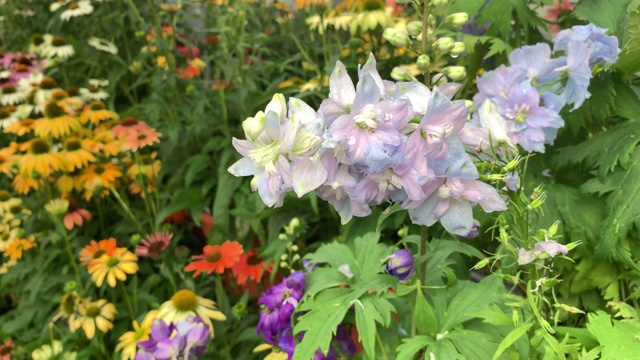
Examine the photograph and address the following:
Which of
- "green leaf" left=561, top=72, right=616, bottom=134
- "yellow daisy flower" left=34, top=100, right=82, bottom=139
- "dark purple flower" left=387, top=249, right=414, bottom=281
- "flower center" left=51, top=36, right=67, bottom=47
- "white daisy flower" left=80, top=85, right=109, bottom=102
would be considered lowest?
"white daisy flower" left=80, top=85, right=109, bottom=102

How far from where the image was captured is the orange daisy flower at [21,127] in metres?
1.67

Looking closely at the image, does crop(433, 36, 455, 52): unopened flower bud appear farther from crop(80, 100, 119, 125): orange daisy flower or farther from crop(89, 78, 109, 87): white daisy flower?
crop(89, 78, 109, 87): white daisy flower

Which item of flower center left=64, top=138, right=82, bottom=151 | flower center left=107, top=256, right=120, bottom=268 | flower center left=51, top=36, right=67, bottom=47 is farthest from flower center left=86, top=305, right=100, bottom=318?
flower center left=51, top=36, right=67, bottom=47

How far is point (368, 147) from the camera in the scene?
52 centimetres

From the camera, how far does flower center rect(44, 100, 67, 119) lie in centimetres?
169

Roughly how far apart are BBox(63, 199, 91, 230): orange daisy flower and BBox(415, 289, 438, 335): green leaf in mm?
1156

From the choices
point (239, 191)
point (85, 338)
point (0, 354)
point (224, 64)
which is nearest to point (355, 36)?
point (224, 64)

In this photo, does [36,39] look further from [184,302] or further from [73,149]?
[184,302]

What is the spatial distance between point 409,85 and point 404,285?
329 millimetres

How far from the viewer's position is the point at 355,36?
1.63 m

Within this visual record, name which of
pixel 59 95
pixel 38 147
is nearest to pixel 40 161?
pixel 38 147

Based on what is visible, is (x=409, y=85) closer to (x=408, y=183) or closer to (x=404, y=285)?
(x=408, y=183)

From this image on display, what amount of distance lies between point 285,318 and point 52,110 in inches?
45.0

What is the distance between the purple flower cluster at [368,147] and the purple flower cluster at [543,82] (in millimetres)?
422
